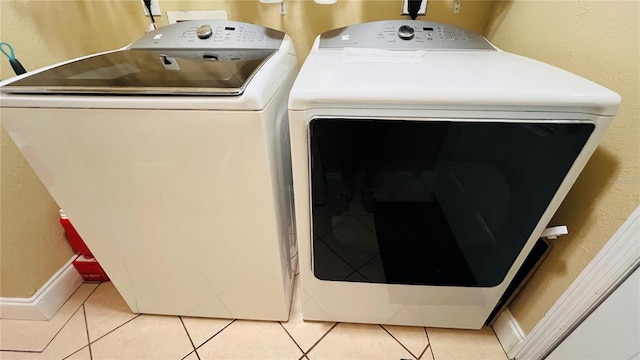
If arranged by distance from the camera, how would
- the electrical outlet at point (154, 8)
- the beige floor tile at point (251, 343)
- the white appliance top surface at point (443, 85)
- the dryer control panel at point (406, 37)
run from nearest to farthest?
the white appliance top surface at point (443, 85)
the dryer control panel at point (406, 37)
the beige floor tile at point (251, 343)
the electrical outlet at point (154, 8)

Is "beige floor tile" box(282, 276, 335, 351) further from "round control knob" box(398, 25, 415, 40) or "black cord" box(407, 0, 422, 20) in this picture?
"black cord" box(407, 0, 422, 20)

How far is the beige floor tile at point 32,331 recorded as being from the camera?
3.39 ft

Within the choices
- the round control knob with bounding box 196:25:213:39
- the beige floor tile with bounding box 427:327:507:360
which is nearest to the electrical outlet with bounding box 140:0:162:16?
the round control knob with bounding box 196:25:213:39

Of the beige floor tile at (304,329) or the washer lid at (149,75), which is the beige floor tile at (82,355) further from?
the washer lid at (149,75)

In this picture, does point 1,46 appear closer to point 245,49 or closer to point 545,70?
point 245,49

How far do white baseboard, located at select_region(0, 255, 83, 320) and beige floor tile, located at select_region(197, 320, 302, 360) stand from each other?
2.14 ft

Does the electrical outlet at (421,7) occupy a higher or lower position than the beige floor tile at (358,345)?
higher

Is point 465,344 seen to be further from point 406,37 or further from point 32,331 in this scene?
point 32,331

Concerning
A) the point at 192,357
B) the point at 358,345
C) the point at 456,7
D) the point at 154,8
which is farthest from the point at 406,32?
the point at 192,357

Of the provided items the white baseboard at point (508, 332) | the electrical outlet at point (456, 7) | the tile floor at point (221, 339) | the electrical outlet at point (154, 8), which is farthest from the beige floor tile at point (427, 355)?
the electrical outlet at point (154, 8)

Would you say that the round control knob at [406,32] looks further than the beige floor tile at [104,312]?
No

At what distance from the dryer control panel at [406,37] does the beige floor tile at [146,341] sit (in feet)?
3.85

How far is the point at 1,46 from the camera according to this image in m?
0.89

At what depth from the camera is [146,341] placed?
1.04 metres
